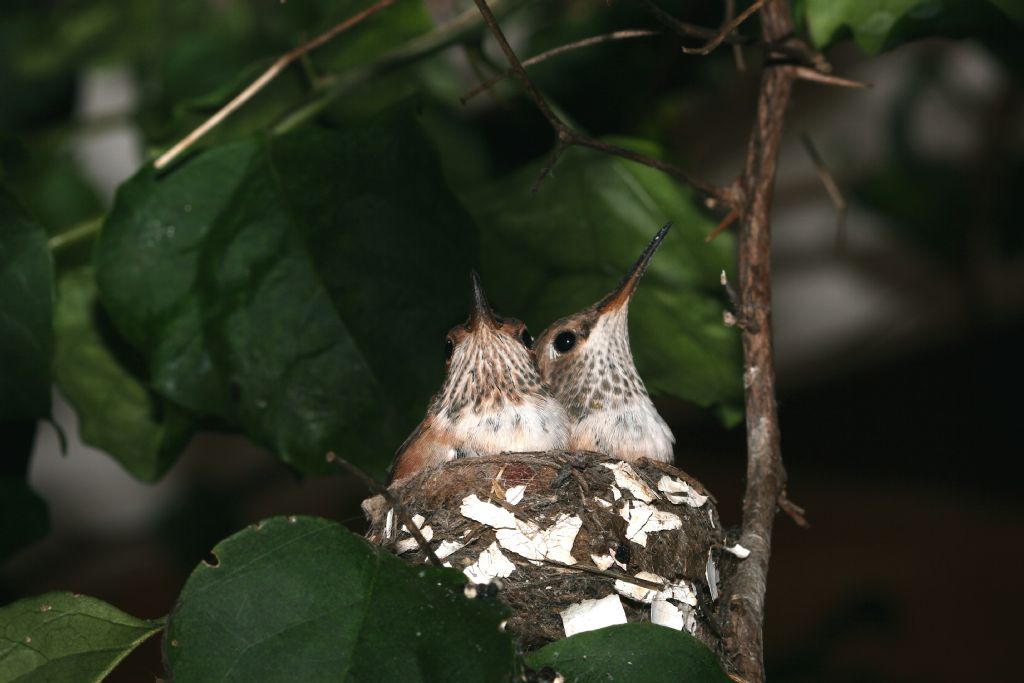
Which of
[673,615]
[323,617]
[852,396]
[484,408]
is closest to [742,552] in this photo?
[673,615]

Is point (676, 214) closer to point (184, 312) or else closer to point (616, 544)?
point (616, 544)

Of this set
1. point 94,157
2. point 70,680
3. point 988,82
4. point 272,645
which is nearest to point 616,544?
point 272,645

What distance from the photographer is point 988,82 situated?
5191mm

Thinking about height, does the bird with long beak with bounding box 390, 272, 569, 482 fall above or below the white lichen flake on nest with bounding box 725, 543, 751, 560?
above

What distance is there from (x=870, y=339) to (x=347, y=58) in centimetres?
372

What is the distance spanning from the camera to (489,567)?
204 centimetres

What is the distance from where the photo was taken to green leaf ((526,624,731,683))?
148cm

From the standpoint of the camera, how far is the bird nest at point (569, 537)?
1.98 metres

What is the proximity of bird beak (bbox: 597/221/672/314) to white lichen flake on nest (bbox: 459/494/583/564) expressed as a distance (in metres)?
0.58

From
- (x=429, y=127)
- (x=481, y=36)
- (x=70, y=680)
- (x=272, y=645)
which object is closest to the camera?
(x=272, y=645)

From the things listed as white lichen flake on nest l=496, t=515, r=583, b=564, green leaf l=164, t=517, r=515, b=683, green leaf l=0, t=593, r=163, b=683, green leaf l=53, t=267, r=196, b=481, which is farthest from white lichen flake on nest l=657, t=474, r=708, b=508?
green leaf l=53, t=267, r=196, b=481

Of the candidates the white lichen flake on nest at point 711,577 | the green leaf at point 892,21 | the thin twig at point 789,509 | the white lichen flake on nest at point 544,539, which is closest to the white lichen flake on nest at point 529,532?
the white lichen flake on nest at point 544,539

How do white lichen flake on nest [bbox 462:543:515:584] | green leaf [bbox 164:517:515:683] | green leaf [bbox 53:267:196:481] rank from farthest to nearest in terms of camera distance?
green leaf [bbox 53:267:196:481]
white lichen flake on nest [bbox 462:543:515:584]
green leaf [bbox 164:517:515:683]

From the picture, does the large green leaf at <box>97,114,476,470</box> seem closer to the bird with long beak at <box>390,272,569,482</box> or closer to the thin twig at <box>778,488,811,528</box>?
the bird with long beak at <box>390,272,569,482</box>
